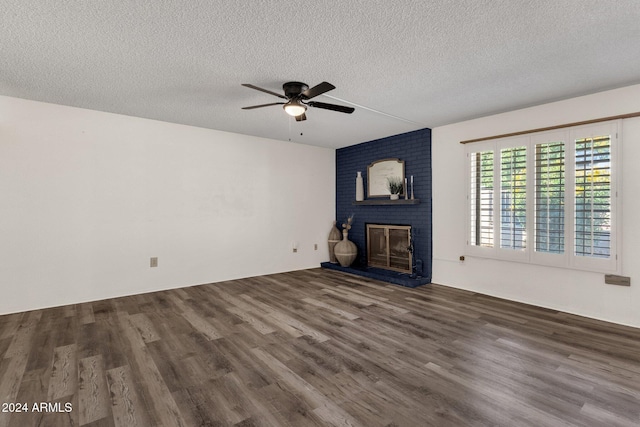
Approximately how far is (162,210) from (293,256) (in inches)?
92.5

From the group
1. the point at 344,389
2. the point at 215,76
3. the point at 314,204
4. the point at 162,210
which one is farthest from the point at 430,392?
the point at 314,204

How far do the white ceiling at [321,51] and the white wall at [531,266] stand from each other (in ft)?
0.75

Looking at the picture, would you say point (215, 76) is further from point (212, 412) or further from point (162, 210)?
point (212, 412)

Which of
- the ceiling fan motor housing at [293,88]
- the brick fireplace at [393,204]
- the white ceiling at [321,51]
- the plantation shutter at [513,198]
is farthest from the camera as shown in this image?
the brick fireplace at [393,204]

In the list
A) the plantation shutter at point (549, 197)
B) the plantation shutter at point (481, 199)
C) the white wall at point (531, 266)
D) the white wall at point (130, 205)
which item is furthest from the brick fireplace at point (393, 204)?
the plantation shutter at point (549, 197)

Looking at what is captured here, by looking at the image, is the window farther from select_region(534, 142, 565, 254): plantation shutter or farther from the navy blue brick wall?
the navy blue brick wall

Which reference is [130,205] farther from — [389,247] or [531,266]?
[531,266]

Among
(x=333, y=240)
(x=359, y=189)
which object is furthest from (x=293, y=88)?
(x=333, y=240)

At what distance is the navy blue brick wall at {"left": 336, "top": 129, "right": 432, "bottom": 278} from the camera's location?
4734mm

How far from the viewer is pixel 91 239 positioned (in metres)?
3.82

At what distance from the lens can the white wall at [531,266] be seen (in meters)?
3.00

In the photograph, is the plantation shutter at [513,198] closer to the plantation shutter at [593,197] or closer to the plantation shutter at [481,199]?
the plantation shutter at [481,199]

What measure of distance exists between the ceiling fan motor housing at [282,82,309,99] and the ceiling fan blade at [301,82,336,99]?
16 centimetres

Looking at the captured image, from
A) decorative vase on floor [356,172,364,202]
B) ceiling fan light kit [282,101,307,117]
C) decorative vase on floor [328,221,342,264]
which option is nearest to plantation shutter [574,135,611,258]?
ceiling fan light kit [282,101,307,117]
